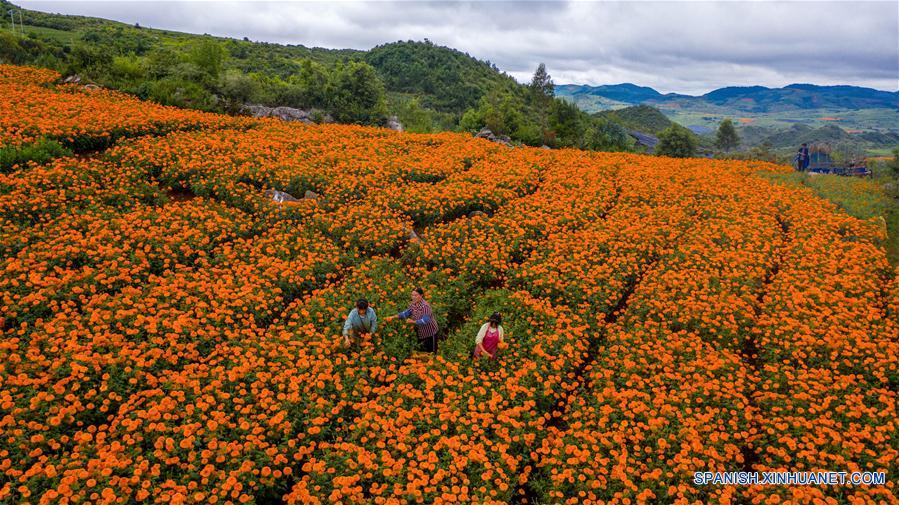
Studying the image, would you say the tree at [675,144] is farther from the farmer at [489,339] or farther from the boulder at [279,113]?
the farmer at [489,339]

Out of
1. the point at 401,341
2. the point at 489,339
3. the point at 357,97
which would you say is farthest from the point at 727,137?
the point at 401,341

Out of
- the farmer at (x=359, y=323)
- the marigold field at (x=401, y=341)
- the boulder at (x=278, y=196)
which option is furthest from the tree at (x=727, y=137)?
the farmer at (x=359, y=323)

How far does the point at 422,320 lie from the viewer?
27.1 feet

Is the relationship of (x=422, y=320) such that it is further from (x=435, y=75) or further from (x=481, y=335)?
(x=435, y=75)

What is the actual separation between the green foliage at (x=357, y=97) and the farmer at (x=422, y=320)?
22.9 m

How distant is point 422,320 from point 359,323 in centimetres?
111

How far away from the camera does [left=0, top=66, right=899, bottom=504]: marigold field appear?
18.7 ft

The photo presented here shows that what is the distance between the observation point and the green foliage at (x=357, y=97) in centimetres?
2897

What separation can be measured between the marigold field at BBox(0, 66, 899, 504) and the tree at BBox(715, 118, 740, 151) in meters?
65.0

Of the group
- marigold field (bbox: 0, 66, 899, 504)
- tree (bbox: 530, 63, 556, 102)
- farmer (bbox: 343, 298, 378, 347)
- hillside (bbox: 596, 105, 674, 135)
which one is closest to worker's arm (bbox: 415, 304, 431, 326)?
marigold field (bbox: 0, 66, 899, 504)

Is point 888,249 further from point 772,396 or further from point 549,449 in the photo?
point 549,449

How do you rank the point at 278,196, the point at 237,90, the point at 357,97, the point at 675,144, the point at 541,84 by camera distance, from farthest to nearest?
the point at 541,84 < the point at 675,144 < the point at 357,97 < the point at 237,90 < the point at 278,196

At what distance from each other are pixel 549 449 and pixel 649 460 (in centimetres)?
128

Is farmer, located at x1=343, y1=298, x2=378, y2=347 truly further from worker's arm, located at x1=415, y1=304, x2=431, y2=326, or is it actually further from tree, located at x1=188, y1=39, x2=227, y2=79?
tree, located at x1=188, y1=39, x2=227, y2=79
